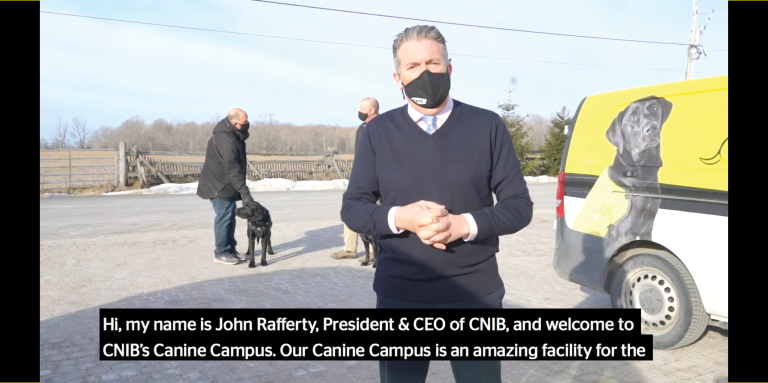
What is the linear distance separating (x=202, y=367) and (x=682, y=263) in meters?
3.74

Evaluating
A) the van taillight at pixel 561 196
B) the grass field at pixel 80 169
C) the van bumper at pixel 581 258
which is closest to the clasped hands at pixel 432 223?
the van bumper at pixel 581 258

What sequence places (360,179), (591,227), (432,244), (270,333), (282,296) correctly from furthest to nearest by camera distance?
(282,296) → (591,227) → (270,333) → (360,179) → (432,244)

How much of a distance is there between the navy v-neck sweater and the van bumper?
2.93 meters

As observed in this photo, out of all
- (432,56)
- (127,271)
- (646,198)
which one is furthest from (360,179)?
(127,271)

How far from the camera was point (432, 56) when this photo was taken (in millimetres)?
2293

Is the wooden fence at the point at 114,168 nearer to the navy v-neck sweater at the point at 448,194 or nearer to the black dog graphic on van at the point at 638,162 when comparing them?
the black dog graphic on van at the point at 638,162

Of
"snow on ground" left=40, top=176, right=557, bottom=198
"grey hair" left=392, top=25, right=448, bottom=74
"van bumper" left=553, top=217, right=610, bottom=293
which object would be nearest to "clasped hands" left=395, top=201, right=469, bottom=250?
"grey hair" left=392, top=25, right=448, bottom=74

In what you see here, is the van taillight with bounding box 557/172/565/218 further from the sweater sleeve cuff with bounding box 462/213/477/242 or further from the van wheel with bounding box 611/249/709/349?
the sweater sleeve cuff with bounding box 462/213/477/242

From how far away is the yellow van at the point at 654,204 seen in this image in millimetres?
4148

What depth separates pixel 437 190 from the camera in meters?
2.27

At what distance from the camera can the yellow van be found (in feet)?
13.6

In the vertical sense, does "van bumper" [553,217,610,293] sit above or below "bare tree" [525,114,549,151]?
below

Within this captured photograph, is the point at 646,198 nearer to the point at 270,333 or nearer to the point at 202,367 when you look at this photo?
the point at 270,333

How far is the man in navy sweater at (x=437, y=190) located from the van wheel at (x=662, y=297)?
2.73 metres
